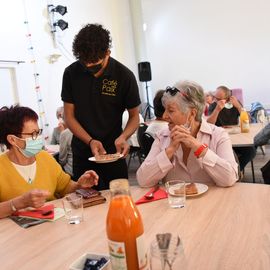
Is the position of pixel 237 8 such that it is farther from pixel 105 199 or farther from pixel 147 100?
pixel 105 199

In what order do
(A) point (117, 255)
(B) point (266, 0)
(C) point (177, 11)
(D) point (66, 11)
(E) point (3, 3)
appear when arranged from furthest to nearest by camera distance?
(C) point (177, 11)
(B) point (266, 0)
(D) point (66, 11)
(E) point (3, 3)
(A) point (117, 255)

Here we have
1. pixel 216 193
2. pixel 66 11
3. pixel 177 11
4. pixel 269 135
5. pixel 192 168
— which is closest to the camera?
pixel 216 193

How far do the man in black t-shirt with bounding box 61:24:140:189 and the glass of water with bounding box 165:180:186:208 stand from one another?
78cm

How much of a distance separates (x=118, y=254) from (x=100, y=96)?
5.46ft

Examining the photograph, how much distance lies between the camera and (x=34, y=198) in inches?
60.3

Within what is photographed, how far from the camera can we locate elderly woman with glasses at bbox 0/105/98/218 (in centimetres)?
176

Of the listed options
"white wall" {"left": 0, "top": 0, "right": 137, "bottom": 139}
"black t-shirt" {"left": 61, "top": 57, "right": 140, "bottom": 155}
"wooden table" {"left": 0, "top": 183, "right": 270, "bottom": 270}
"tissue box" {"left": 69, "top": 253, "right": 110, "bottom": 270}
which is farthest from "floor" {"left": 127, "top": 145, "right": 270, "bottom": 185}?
"tissue box" {"left": 69, "top": 253, "right": 110, "bottom": 270}

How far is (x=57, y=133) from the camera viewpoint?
17.2 feet

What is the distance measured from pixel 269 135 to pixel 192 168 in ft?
3.29

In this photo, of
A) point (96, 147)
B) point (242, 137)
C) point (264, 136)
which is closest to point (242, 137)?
point (242, 137)

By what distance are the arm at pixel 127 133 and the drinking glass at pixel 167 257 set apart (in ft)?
4.39

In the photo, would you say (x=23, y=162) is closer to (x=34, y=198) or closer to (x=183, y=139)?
(x=34, y=198)

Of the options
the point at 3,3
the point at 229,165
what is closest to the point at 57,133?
the point at 3,3

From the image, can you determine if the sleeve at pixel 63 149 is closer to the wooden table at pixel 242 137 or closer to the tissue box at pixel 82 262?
the wooden table at pixel 242 137
